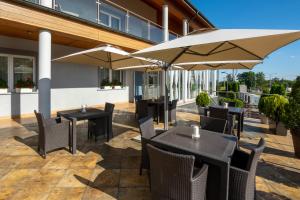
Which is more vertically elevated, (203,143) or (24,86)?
(24,86)

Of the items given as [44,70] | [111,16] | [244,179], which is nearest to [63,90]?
[44,70]

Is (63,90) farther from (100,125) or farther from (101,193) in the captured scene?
(101,193)

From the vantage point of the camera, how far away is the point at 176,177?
7.73 ft

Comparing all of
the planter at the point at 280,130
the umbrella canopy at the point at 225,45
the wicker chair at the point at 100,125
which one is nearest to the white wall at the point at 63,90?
the wicker chair at the point at 100,125

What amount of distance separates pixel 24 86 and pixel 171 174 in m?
8.31

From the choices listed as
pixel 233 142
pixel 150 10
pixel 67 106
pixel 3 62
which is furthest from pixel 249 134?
pixel 150 10

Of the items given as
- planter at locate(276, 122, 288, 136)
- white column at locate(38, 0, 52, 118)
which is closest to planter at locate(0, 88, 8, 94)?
white column at locate(38, 0, 52, 118)

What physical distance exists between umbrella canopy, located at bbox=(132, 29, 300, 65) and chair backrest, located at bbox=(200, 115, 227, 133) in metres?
1.40

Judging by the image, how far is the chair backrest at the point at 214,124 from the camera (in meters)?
4.13

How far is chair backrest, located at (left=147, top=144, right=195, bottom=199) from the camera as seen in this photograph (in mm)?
2270

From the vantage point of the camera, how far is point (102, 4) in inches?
332

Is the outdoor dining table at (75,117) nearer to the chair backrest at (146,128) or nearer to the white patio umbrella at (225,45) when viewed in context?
the chair backrest at (146,128)

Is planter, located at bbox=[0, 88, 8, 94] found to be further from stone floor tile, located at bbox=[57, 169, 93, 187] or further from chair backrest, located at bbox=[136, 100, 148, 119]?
stone floor tile, located at bbox=[57, 169, 93, 187]

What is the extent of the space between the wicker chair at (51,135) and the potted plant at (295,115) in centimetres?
523
